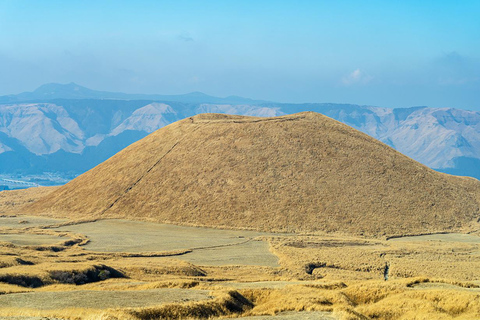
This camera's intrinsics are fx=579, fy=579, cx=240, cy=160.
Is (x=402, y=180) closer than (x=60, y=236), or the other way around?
(x=60, y=236)

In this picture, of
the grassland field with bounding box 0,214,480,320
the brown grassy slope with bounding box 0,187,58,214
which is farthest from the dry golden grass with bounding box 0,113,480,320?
the brown grassy slope with bounding box 0,187,58,214

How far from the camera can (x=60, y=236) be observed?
2235 inches

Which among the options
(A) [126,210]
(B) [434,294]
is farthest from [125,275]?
(A) [126,210]

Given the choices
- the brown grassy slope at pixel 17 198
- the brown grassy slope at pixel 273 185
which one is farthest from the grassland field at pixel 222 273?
the brown grassy slope at pixel 17 198

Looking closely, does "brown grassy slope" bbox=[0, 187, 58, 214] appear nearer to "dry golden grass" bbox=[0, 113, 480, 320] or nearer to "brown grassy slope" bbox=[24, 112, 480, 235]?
"dry golden grass" bbox=[0, 113, 480, 320]

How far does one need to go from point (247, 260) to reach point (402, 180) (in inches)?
1390

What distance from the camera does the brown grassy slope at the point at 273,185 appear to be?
6769 centimetres

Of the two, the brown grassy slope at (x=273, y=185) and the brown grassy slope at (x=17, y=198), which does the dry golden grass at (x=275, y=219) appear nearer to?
the brown grassy slope at (x=273, y=185)

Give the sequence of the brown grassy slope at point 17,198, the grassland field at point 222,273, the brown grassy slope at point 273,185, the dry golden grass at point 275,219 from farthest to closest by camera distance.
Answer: the brown grassy slope at point 17,198, the brown grassy slope at point 273,185, the dry golden grass at point 275,219, the grassland field at point 222,273

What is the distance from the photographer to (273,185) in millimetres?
73250

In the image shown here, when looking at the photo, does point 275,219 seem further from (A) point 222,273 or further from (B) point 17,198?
(B) point 17,198

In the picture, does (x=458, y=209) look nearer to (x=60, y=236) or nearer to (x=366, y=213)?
(x=366, y=213)

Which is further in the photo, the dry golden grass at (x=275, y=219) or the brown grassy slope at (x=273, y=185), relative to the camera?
the brown grassy slope at (x=273, y=185)

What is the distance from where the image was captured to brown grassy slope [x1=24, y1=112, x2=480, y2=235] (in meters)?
67.7
